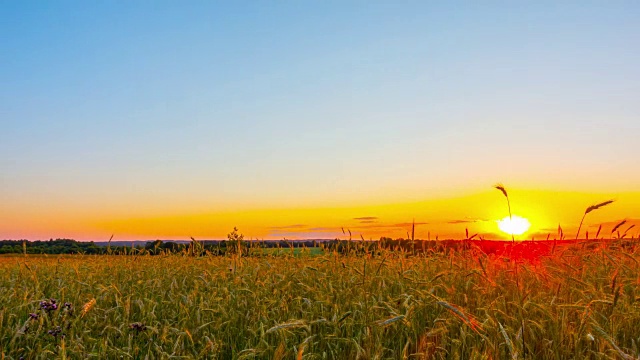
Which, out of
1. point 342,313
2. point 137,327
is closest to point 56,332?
point 137,327

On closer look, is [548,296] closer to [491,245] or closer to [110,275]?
[491,245]

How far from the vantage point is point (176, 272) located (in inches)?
376

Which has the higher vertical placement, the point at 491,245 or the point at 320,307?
the point at 491,245

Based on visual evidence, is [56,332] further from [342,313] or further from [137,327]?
[342,313]

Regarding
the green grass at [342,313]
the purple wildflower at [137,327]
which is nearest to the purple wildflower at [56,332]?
the green grass at [342,313]

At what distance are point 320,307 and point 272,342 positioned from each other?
138 centimetres

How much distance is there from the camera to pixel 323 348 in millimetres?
5398

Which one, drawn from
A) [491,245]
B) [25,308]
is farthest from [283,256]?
[25,308]

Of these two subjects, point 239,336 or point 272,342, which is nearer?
point 272,342

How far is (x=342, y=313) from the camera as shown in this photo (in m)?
6.22

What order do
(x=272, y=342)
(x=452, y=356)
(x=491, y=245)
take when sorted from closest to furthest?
(x=452, y=356) < (x=272, y=342) < (x=491, y=245)

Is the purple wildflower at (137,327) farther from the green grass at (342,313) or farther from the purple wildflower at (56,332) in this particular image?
the purple wildflower at (56,332)

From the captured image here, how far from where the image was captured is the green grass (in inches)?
193

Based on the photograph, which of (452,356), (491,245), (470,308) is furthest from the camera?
(491,245)
